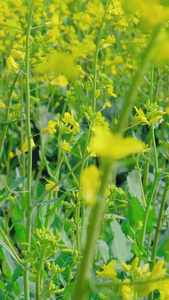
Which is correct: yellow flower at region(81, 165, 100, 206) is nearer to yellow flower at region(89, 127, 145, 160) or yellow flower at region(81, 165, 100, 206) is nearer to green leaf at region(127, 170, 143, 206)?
yellow flower at region(89, 127, 145, 160)

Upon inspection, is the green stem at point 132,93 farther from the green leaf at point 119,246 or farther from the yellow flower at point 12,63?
the green leaf at point 119,246

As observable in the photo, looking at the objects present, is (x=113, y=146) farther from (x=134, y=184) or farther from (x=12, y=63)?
(x=134, y=184)

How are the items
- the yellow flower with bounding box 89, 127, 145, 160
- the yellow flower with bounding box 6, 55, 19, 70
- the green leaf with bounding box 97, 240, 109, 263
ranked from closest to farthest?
the yellow flower with bounding box 89, 127, 145, 160
the yellow flower with bounding box 6, 55, 19, 70
the green leaf with bounding box 97, 240, 109, 263

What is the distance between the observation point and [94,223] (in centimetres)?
50

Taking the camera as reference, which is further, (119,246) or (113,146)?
(119,246)

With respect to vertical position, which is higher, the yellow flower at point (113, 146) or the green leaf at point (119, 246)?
the yellow flower at point (113, 146)

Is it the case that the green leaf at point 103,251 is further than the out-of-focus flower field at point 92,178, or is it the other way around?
the green leaf at point 103,251

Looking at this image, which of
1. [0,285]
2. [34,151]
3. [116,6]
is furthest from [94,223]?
[34,151]

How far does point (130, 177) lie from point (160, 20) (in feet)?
4.06

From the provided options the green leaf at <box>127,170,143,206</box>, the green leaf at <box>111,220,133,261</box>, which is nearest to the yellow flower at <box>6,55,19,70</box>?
the green leaf at <box>127,170,143,206</box>

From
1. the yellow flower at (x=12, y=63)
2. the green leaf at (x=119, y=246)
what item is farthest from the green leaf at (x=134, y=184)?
the yellow flower at (x=12, y=63)

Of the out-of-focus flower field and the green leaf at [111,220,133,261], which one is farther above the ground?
the out-of-focus flower field

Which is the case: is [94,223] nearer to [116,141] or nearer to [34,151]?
[116,141]

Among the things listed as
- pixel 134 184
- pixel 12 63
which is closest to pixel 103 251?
pixel 134 184
